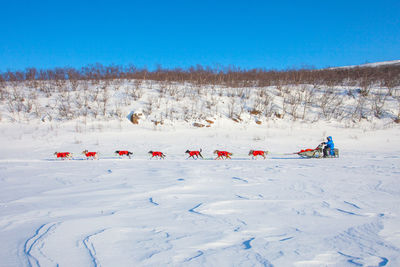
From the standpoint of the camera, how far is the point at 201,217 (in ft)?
10.5

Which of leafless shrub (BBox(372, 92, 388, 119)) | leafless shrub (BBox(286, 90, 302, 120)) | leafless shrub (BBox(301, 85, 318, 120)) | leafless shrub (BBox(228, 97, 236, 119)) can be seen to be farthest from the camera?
leafless shrub (BBox(301, 85, 318, 120))

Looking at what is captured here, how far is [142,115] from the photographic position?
17.6 metres

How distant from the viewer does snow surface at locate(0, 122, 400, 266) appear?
89.0 inches

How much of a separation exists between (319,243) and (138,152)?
950cm

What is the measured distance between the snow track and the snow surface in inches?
0.5

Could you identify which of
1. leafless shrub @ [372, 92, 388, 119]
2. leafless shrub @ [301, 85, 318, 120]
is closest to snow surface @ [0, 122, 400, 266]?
leafless shrub @ [301, 85, 318, 120]

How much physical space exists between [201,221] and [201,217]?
0.13 meters

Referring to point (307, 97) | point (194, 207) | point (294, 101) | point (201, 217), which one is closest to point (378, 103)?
point (307, 97)

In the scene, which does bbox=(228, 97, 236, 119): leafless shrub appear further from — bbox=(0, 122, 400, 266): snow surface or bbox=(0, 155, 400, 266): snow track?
bbox=(0, 155, 400, 266): snow track

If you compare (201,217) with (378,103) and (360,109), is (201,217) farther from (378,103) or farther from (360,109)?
(378,103)

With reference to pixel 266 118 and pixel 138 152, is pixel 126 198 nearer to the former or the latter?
pixel 138 152

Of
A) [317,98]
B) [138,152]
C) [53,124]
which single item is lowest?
[138,152]

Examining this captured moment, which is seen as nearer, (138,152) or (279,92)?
(138,152)

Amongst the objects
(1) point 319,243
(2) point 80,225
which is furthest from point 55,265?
(1) point 319,243
